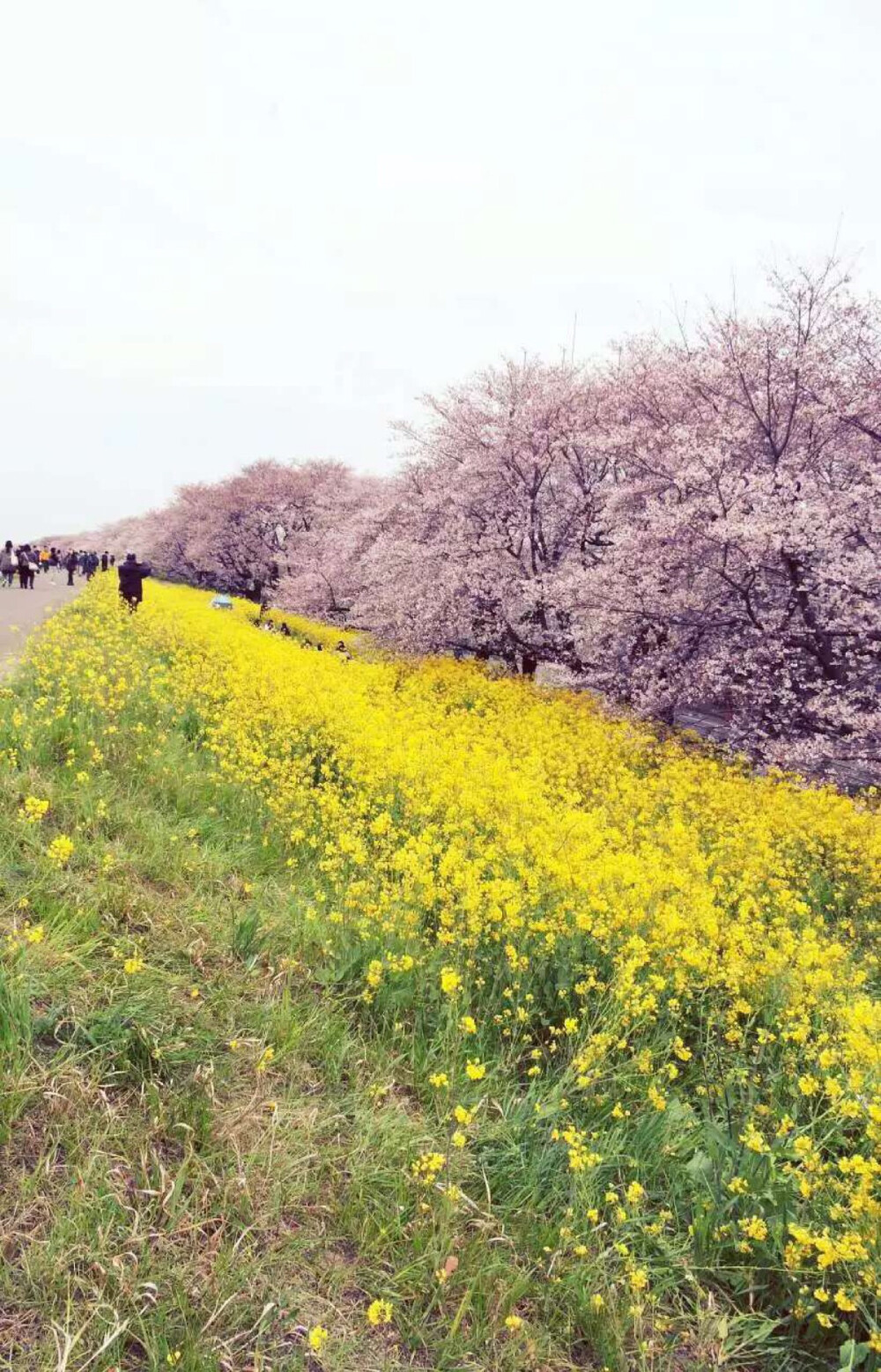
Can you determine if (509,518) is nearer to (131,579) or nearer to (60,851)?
(131,579)

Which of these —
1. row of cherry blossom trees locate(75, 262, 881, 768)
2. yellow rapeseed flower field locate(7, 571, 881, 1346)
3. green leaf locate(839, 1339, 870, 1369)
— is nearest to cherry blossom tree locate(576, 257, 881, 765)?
row of cherry blossom trees locate(75, 262, 881, 768)

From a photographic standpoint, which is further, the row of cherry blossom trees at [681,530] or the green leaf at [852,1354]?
the row of cherry blossom trees at [681,530]

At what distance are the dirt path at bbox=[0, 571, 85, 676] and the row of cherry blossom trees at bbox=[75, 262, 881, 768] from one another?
9.61 meters

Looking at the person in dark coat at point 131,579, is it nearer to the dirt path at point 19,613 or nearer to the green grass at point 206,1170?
the dirt path at point 19,613

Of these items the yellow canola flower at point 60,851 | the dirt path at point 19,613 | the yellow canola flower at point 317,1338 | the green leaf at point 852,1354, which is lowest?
the green leaf at point 852,1354

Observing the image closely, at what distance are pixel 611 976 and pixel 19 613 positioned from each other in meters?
23.2

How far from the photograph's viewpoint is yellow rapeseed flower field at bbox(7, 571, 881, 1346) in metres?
3.15

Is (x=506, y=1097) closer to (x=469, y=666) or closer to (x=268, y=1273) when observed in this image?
(x=268, y=1273)

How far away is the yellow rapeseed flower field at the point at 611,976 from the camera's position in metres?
3.15

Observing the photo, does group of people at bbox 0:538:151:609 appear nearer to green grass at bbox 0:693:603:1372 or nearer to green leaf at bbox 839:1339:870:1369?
green grass at bbox 0:693:603:1372

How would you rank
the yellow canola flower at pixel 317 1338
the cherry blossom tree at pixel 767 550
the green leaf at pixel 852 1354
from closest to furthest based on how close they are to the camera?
1. the yellow canola flower at pixel 317 1338
2. the green leaf at pixel 852 1354
3. the cherry blossom tree at pixel 767 550

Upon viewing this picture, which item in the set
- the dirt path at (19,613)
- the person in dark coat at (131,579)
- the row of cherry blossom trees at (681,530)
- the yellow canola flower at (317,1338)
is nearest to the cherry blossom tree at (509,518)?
the row of cherry blossom trees at (681,530)

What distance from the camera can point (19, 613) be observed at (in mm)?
22531

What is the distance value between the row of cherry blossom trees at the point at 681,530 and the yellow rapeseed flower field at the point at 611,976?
357cm
